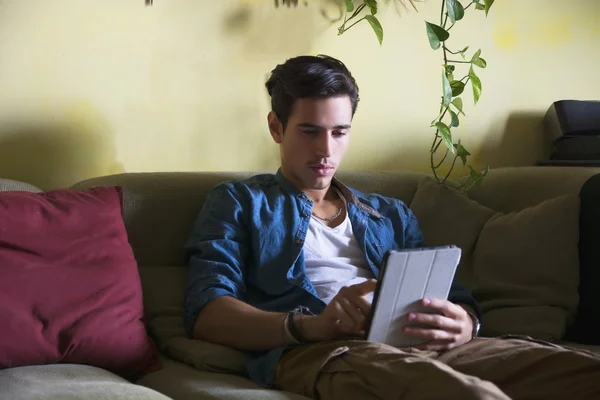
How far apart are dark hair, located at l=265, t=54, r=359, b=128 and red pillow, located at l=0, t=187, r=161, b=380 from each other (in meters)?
0.45

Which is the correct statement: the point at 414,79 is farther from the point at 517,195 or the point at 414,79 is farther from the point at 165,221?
the point at 165,221

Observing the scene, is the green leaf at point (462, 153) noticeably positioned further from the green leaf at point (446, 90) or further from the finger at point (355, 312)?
the finger at point (355, 312)

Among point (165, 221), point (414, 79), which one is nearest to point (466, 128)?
point (414, 79)

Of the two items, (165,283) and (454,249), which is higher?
(454,249)

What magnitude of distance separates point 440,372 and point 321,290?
0.47m

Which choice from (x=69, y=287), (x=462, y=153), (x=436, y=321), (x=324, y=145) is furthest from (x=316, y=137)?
(x=462, y=153)

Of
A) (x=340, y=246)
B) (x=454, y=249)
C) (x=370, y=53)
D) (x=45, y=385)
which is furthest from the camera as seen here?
(x=370, y=53)

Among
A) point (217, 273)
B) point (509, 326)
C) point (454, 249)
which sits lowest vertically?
point (509, 326)

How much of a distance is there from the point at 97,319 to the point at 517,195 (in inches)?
45.2

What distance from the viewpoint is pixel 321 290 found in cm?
167

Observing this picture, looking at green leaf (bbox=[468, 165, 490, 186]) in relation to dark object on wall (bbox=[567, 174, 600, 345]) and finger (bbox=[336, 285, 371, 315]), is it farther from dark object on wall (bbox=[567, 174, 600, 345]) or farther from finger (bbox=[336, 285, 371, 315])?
finger (bbox=[336, 285, 371, 315])

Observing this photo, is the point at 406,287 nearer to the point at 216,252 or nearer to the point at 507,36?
the point at 216,252

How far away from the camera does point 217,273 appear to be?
1.61 m

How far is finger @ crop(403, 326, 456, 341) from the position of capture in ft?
4.77
